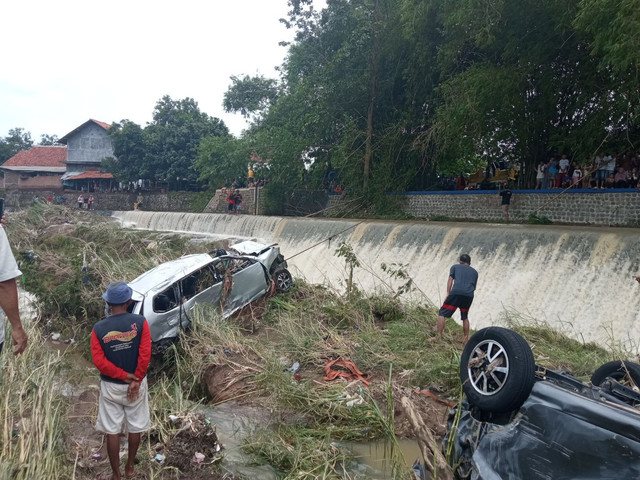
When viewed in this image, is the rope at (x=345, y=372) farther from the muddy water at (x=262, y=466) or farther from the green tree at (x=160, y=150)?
the green tree at (x=160, y=150)

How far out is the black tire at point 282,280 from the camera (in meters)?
11.1

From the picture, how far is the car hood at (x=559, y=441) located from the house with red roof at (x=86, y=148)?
53218 millimetres

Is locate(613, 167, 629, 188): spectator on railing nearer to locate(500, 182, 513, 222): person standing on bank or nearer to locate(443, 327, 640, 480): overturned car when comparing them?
locate(500, 182, 513, 222): person standing on bank

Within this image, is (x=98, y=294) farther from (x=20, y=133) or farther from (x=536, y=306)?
(x=20, y=133)

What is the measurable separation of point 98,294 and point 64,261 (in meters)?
5.72

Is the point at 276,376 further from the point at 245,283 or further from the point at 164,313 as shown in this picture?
the point at 245,283

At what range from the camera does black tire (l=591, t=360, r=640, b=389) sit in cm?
385

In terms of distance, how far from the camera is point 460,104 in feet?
53.9

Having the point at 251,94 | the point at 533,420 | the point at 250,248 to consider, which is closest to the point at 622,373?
the point at 533,420

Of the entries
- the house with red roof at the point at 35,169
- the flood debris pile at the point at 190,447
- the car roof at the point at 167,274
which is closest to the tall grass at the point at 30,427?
the flood debris pile at the point at 190,447

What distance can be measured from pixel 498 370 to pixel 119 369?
3166 millimetres

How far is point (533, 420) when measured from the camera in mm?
2996

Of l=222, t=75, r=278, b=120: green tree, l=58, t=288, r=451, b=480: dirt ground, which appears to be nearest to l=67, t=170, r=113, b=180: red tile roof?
l=222, t=75, r=278, b=120: green tree

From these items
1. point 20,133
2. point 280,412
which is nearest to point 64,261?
point 280,412
